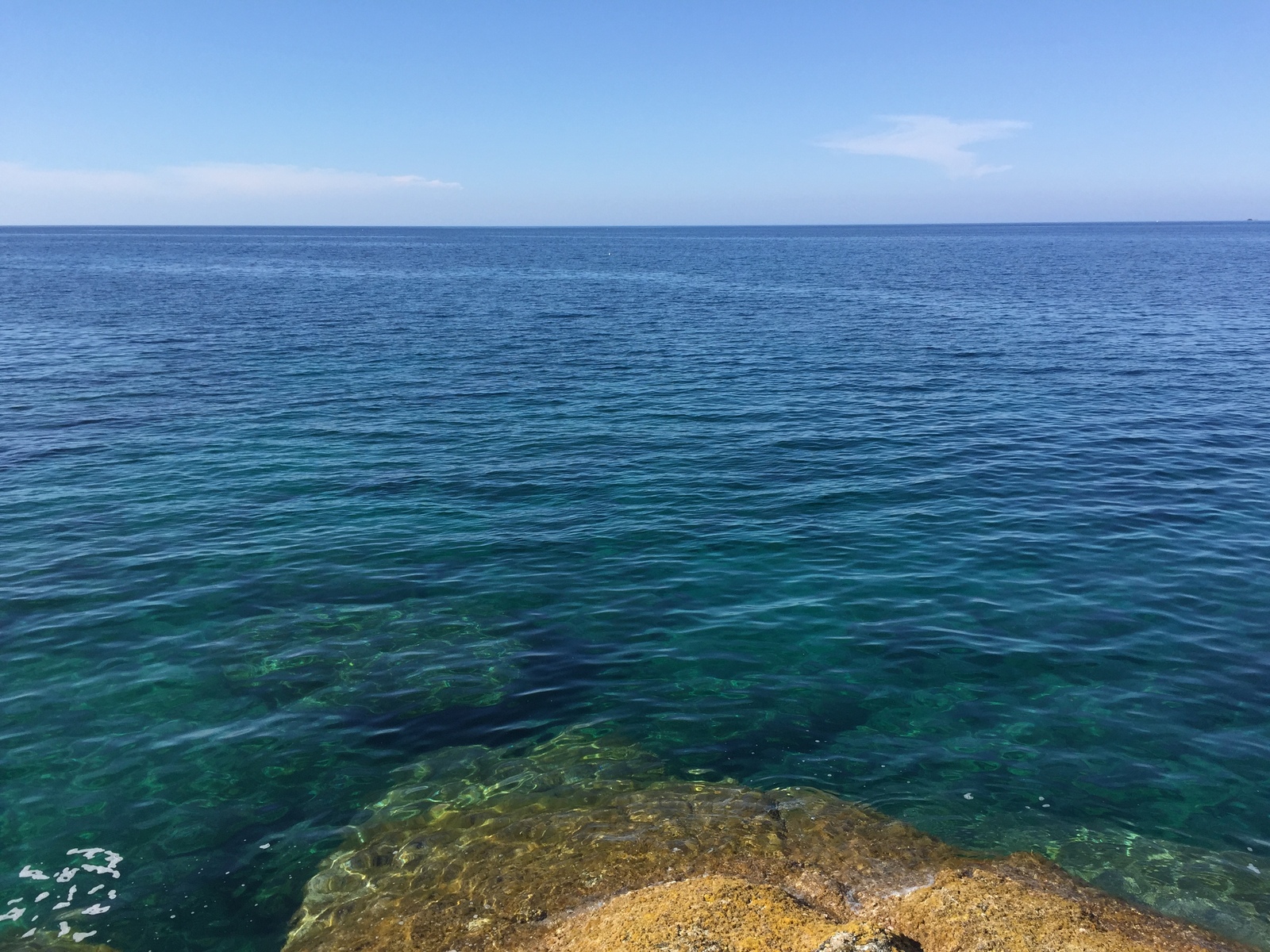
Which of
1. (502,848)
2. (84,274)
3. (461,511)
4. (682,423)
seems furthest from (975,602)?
(84,274)

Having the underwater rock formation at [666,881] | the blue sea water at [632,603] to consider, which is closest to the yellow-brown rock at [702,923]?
the underwater rock formation at [666,881]

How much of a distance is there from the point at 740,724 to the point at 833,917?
6691 millimetres

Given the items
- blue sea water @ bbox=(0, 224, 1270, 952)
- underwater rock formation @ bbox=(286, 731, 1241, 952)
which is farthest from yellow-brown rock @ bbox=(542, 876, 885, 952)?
blue sea water @ bbox=(0, 224, 1270, 952)

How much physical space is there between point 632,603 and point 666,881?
1168 centimetres

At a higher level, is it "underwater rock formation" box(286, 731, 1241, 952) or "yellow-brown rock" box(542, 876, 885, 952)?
"yellow-brown rock" box(542, 876, 885, 952)

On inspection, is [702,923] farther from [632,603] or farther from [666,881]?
[632,603]

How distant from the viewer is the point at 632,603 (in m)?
24.0

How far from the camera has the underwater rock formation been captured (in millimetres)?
11258

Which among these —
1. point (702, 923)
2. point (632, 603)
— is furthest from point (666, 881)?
point (632, 603)

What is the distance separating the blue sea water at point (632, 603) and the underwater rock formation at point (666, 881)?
955 millimetres

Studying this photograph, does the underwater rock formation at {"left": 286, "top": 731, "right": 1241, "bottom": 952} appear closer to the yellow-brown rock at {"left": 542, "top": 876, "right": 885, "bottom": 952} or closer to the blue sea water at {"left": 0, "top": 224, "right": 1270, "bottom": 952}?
the yellow-brown rock at {"left": 542, "top": 876, "right": 885, "bottom": 952}

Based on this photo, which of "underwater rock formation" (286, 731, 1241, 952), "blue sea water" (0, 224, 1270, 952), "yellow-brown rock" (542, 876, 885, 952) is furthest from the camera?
"blue sea water" (0, 224, 1270, 952)

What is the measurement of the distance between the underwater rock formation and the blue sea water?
0.95 meters

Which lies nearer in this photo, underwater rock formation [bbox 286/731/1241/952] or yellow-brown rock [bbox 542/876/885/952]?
yellow-brown rock [bbox 542/876/885/952]
